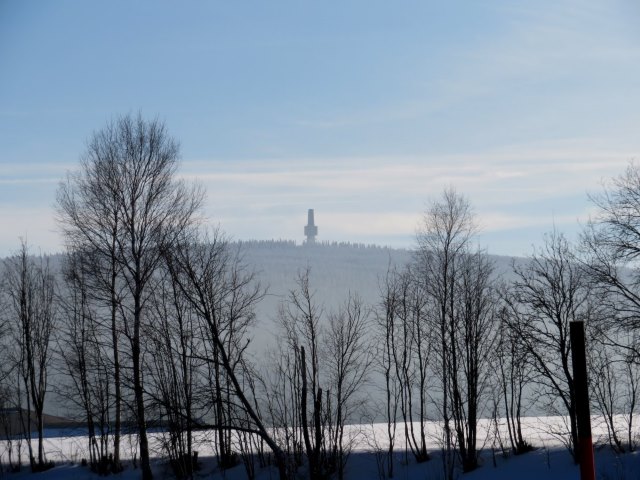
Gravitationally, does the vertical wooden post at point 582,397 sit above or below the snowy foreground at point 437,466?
above

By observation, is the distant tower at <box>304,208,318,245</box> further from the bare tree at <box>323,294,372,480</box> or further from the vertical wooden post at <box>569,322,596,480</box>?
the vertical wooden post at <box>569,322,596,480</box>

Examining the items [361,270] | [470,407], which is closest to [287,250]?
[361,270]

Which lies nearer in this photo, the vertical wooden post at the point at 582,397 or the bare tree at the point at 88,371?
the vertical wooden post at the point at 582,397

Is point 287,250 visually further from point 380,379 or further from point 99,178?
point 99,178

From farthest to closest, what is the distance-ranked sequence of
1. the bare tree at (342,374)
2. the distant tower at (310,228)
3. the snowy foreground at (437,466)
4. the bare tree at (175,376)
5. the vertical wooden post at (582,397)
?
1. the distant tower at (310,228)
2. the bare tree at (342,374)
3. the snowy foreground at (437,466)
4. the bare tree at (175,376)
5. the vertical wooden post at (582,397)

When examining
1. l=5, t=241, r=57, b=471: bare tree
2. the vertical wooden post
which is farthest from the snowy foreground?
the vertical wooden post

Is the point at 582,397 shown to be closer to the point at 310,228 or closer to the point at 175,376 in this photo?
the point at 175,376

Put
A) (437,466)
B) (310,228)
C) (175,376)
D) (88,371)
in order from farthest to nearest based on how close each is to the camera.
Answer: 1. (310,228)
2. (437,466)
3. (175,376)
4. (88,371)

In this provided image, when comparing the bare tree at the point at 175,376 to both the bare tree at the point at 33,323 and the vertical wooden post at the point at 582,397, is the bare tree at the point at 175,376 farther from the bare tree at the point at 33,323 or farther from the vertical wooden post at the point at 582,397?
the vertical wooden post at the point at 582,397

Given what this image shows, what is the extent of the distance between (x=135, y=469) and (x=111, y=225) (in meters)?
10.7

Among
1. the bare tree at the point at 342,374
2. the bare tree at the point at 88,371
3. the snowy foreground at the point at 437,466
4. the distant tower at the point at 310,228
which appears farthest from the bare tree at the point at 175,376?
the distant tower at the point at 310,228

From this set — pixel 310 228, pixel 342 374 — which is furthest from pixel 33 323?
pixel 310 228

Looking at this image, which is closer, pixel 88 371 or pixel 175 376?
pixel 88 371

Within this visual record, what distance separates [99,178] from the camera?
2570cm
